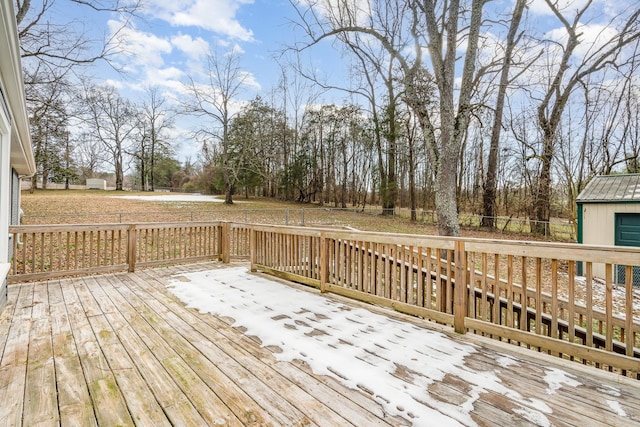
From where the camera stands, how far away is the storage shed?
670 cm

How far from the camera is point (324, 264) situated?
13.3ft

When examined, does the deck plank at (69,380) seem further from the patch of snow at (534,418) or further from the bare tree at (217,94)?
the bare tree at (217,94)

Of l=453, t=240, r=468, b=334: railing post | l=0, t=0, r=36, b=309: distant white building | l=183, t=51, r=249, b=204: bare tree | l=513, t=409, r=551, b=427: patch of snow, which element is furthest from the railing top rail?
l=183, t=51, r=249, b=204: bare tree

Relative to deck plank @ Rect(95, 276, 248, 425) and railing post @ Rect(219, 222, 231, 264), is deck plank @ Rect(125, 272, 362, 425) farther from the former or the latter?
railing post @ Rect(219, 222, 231, 264)

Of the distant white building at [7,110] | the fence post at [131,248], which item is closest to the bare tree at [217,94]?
the fence post at [131,248]

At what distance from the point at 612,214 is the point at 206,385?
911 cm

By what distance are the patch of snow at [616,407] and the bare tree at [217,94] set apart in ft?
59.7

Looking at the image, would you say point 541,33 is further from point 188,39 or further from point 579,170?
point 188,39

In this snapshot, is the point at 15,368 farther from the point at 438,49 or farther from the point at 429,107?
the point at 429,107

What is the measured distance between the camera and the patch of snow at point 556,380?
1.95 m

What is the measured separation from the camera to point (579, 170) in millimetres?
12320

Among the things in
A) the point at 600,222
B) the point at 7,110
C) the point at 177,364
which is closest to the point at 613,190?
the point at 600,222

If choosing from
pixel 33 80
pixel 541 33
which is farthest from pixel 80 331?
pixel 541 33

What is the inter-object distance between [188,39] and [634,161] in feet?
57.2
